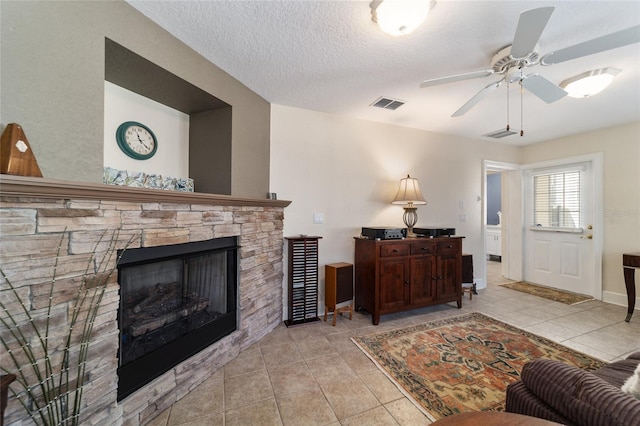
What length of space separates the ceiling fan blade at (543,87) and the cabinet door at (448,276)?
6.16ft

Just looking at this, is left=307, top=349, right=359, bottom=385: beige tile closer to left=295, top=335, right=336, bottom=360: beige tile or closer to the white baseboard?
left=295, top=335, right=336, bottom=360: beige tile

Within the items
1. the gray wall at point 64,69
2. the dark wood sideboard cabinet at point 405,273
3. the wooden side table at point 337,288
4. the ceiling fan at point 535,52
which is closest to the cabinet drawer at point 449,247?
the dark wood sideboard cabinet at point 405,273

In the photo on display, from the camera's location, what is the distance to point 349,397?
163 centimetres

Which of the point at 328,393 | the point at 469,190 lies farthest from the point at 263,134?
the point at 469,190

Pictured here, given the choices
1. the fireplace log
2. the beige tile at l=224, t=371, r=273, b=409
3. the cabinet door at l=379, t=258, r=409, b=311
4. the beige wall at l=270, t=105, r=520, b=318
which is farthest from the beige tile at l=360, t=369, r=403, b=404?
the fireplace log

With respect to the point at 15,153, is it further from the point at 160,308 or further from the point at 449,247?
the point at 449,247

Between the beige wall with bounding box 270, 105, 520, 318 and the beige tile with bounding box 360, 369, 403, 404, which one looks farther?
the beige wall with bounding box 270, 105, 520, 318

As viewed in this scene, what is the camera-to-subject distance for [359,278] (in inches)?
118

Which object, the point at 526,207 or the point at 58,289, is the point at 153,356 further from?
the point at 526,207

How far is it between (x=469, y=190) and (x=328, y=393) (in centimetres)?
358

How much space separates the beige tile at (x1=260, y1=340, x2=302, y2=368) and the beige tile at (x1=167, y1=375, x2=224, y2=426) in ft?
1.31

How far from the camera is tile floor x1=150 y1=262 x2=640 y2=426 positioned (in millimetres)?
1483

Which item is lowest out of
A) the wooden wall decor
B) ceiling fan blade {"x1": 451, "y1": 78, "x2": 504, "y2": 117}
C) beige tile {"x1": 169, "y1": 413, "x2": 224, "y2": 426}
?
beige tile {"x1": 169, "y1": 413, "x2": 224, "y2": 426}

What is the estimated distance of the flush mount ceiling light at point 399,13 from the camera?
1311mm
